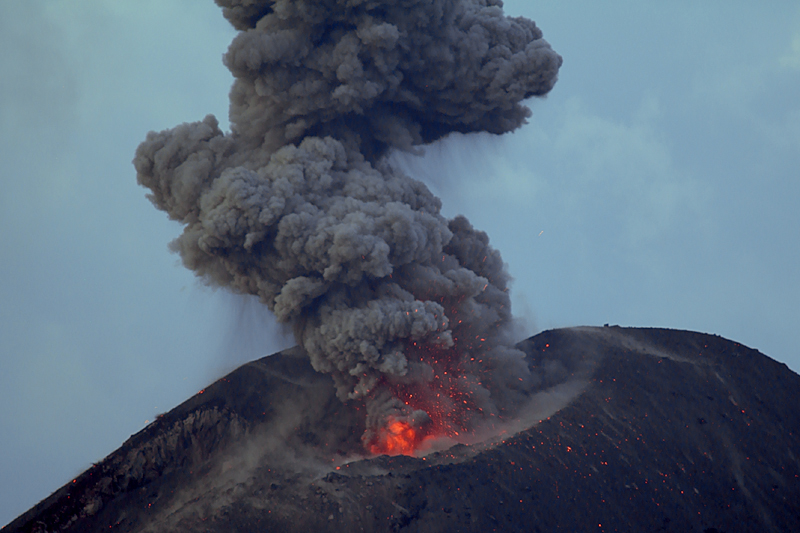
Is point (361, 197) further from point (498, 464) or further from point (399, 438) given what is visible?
point (498, 464)

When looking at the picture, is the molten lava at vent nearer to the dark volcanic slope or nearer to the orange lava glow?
the orange lava glow

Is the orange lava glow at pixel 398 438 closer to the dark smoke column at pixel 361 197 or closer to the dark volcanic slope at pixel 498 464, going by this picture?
the dark smoke column at pixel 361 197

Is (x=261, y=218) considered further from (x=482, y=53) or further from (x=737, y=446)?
(x=737, y=446)

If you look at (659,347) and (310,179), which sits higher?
(310,179)

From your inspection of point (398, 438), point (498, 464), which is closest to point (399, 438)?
point (398, 438)

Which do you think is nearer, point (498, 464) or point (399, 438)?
point (498, 464)

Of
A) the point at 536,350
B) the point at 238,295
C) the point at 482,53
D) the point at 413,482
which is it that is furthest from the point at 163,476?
the point at 482,53

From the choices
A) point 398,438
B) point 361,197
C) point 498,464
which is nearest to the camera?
point 498,464
